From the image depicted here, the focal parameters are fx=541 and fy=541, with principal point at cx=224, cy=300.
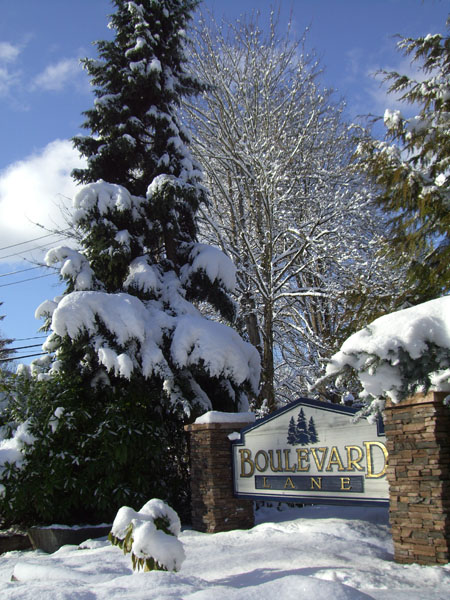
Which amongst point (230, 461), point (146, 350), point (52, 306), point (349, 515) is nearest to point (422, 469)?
point (349, 515)

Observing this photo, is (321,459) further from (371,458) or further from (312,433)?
(371,458)

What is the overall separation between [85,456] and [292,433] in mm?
3685

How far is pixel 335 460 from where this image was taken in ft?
21.6

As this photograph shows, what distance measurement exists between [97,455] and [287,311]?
7809 mm

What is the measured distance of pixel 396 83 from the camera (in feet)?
27.1

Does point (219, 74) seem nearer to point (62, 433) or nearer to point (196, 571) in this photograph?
point (62, 433)

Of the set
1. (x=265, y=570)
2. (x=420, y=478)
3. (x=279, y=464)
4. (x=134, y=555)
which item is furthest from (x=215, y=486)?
(x=420, y=478)

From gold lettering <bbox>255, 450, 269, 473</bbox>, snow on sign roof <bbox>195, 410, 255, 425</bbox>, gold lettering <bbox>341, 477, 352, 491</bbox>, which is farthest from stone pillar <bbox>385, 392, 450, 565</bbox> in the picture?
snow on sign roof <bbox>195, 410, 255, 425</bbox>

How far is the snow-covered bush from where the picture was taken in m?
5.04

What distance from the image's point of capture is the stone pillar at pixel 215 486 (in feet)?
25.8

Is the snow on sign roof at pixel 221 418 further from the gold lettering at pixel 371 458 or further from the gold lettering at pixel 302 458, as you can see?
the gold lettering at pixel 371 458

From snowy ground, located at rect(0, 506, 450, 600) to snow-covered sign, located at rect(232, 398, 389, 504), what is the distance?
49 centimetres

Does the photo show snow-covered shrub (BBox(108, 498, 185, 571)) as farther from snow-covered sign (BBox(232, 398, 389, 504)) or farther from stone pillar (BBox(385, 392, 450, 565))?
snow-covered sign (BBox(232, 398, 389, 504))

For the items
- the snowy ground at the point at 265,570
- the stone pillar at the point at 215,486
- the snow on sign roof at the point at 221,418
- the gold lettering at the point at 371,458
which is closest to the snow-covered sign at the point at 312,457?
the gold lettering at the point at 371,458
